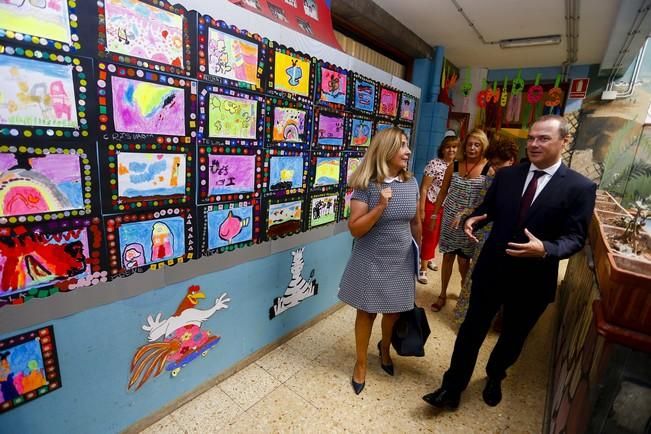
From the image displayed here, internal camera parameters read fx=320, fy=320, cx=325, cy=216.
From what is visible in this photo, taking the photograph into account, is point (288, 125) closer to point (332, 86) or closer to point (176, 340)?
point (332, 86)

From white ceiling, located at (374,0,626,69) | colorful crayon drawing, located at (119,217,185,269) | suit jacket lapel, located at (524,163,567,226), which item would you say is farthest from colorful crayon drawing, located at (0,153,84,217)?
white ceiling, located at (374,0,626,69)

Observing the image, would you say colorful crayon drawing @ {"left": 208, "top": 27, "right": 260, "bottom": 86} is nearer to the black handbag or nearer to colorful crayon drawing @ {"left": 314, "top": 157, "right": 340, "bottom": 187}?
colorful crayon drawing @ {"left": 314, "top": 157, "right": 340, "bottom": 187}

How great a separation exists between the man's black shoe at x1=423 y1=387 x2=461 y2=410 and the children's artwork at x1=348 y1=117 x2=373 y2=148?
70.2 inches

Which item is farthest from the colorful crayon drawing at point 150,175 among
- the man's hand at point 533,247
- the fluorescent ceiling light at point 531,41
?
the fluorescent ceiling light at point 531,41

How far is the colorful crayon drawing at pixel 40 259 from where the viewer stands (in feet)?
3.59

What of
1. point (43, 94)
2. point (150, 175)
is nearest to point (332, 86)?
point (150, 175)

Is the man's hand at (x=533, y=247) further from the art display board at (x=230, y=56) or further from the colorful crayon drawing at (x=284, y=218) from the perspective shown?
the art display board at (x=230, y=56)

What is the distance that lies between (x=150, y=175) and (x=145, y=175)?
0.02m

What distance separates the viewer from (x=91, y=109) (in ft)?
3.88

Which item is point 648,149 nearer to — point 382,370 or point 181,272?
point 382,370

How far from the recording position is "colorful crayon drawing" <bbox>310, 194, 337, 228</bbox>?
2354mm

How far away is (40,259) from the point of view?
1.16 m

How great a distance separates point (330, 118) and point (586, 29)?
3402mm

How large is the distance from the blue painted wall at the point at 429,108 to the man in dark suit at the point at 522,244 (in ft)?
9.37
